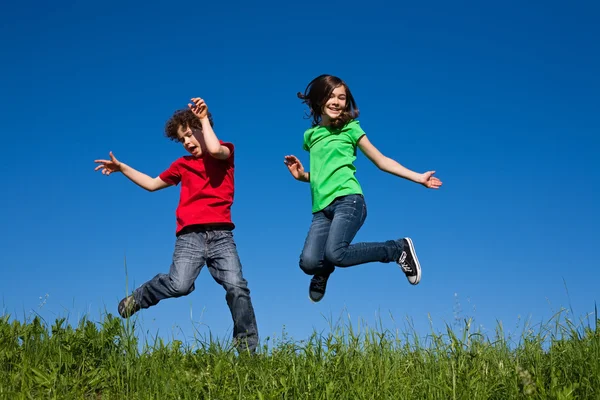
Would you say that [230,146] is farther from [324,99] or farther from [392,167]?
[392,167]

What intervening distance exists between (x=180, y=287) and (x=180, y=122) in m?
2.08

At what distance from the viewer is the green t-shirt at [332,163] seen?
22.6ft

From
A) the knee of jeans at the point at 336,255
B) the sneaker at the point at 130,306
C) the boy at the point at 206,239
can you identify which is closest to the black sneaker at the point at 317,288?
the knee of jeans at the point at 336,255

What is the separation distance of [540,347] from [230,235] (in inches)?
130

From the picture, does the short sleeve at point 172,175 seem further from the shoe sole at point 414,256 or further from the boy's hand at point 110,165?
the shoe sole at point 414,256

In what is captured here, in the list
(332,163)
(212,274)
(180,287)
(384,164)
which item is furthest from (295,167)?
(180,287)

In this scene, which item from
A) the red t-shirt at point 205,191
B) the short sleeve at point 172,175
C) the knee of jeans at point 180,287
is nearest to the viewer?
the knee of jeans at point 180,287

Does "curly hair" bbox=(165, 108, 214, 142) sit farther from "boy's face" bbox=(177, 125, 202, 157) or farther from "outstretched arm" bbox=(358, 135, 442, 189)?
"outstretched arm" bbox=(358, 135, 442, 189)

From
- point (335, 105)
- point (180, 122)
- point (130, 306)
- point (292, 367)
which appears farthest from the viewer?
point (180, 122)

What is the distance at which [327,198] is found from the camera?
22.7 ft

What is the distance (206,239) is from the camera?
6.91 meters

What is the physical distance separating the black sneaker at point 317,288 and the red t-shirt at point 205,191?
110cm

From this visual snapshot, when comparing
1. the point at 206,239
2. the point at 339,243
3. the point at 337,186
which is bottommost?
the point at 339,243

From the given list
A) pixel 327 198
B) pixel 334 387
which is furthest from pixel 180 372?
pixel 327 198
